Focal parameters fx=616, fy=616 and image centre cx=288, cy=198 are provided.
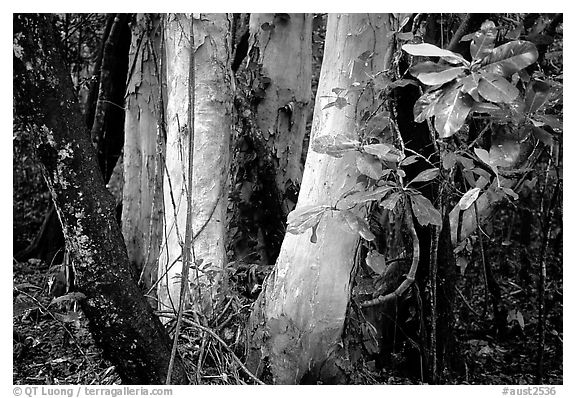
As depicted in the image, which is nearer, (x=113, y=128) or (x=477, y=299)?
(x=477, y=299)

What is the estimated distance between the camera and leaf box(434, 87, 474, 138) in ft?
6.26

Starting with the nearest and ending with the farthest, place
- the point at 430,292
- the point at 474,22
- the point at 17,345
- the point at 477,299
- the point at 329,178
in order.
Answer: the point at 329,178 → the point at 474,22 → the point at 430,292 → the point at 17,345 → the point at 477,299

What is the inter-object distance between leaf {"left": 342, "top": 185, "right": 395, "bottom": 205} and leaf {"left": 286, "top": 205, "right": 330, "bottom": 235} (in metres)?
0.11

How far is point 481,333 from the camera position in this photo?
4266mm

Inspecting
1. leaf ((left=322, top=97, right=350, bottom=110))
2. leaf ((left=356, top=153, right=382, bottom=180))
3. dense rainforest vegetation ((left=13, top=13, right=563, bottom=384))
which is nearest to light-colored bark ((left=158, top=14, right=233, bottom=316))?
dense rainforest vegetation ((left=13, top=13, right=563, bottom=384))

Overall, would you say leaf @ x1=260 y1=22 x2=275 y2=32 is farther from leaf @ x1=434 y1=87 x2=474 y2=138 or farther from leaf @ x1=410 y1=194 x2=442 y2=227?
leaf @ x1=434 y1=87 x2=474 y2=138

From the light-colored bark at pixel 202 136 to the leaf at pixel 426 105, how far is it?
1368 mm

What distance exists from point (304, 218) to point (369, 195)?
27cm

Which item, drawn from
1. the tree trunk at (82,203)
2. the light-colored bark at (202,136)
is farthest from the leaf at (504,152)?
the light-colored bark at (202,136)

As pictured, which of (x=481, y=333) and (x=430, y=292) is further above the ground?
(x=430, y=292)

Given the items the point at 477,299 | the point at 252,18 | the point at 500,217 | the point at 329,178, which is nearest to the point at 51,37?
the point at 329,178

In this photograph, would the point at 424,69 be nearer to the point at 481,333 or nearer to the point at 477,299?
the point at 481,333

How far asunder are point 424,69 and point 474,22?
94 centimetres

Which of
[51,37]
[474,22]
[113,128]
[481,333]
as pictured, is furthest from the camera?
[113,128]
